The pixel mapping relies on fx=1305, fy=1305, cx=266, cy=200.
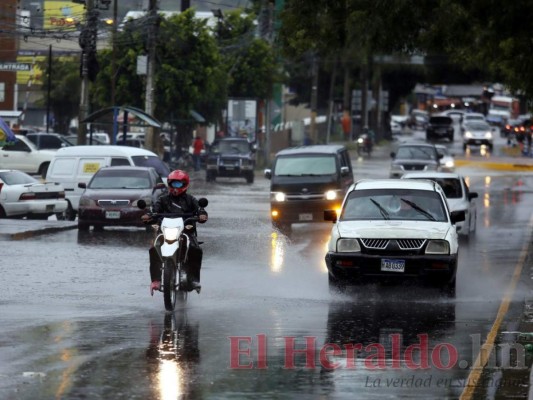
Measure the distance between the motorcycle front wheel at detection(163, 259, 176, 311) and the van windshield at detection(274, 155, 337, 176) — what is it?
53.1 ft

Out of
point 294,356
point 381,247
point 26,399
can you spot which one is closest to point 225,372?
point 294,356

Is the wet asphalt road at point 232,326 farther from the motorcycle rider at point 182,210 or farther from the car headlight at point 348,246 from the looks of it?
the car headlight at point 348,246

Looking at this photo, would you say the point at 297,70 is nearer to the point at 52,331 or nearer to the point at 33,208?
the point at 33,208

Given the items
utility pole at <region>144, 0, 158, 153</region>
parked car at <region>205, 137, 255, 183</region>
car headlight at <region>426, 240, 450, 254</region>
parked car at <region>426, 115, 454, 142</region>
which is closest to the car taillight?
car headlight at <region>426, 240, 450, 254</region>

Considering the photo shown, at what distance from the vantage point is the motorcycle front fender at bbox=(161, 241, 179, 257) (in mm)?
15797

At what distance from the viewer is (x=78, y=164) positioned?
33656 millimetres

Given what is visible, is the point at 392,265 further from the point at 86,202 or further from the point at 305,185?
the point at 305,185

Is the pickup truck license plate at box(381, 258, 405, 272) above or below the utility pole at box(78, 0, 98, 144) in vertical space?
below

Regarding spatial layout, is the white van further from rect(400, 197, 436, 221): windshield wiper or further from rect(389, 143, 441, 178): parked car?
rect(400, 197, 436, 221): windshield wiper

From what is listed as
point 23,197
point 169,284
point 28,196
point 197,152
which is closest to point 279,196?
point 28,196

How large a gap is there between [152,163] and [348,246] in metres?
18.3

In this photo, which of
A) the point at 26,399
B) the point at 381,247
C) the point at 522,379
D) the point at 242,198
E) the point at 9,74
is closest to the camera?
the point at 26,399

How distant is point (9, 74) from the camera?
72.8 meters

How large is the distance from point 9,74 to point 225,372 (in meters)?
63.6
